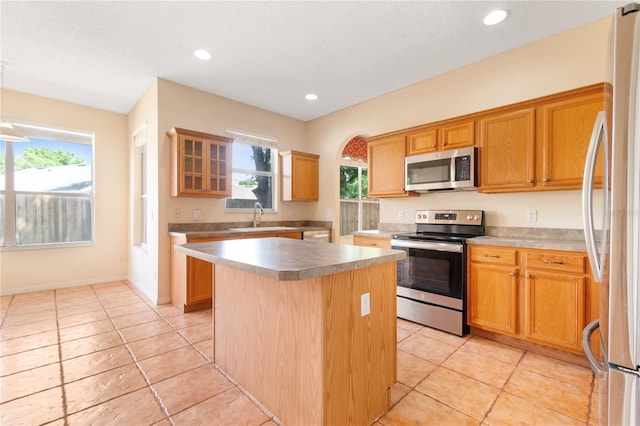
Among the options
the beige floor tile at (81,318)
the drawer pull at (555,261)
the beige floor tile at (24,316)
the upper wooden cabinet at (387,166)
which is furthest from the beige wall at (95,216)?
the drawer pull at (555,261)

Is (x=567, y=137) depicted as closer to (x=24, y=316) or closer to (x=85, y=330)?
(x=85, y=330)

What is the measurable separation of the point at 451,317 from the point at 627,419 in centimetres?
196

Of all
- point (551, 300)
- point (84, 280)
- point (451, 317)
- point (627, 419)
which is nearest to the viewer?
point (627, 419)

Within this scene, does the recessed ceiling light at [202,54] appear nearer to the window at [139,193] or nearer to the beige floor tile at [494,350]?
the window at [139,193]

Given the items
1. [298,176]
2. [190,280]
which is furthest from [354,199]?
[190,280]

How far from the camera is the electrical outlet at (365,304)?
1605mm

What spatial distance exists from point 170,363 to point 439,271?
252cm

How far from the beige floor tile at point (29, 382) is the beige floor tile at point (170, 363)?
1.78 feet

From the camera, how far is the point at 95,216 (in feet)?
15.5

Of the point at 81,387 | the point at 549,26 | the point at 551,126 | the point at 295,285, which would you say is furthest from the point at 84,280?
the point at 549,26

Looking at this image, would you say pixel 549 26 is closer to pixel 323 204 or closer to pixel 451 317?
pixel 451 317

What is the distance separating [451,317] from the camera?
2850mm

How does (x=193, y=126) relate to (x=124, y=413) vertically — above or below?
above

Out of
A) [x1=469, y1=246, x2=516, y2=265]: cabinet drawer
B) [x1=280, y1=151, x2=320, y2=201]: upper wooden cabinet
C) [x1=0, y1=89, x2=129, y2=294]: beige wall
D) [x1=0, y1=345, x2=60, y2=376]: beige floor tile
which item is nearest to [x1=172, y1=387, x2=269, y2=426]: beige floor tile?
[x1=0, y1=345, x2=60, y2=376]: beige floor tile
